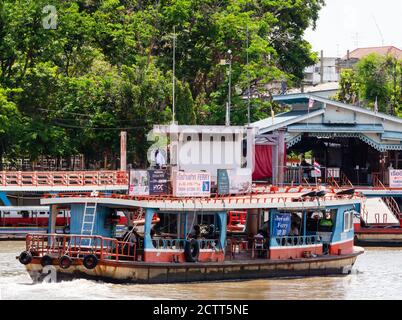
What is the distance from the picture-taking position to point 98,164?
206 feet

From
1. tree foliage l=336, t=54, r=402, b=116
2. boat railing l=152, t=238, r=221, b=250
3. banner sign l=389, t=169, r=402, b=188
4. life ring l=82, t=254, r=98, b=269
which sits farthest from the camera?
tree foliage l=336, t=54, r=402, b=116

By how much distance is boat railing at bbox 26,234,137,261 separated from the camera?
3092 cm

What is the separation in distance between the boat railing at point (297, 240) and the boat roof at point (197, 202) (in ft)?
3.17

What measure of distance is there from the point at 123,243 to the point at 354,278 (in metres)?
8.04

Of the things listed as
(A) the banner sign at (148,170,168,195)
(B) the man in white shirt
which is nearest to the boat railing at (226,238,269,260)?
(A) the banner sign at (148,170,168,195)

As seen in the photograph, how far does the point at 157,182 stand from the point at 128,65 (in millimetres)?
30446

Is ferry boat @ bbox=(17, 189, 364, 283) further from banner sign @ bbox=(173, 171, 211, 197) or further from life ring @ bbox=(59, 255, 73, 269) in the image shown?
banner sign @ bbox=(173, 171, 211, 197)

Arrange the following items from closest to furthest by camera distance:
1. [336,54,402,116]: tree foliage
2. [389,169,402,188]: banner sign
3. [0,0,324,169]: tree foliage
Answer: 1. [389,169,402,188]: banner sign
2. [0,0,324,169]: tree foliage
3. [336,54,402,116]: tree foliage

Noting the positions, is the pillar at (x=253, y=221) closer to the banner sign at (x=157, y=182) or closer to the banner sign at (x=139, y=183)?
the banner sign at (x=157, y=182)

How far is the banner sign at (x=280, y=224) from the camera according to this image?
3403 centimetres

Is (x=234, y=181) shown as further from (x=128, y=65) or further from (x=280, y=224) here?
(x=128, y=65)

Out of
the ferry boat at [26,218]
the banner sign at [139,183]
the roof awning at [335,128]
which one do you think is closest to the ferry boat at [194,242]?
the banner sign at [139,183]

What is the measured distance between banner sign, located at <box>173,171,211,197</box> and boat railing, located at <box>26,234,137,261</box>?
214 cm

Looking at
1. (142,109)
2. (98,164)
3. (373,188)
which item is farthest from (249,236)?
(98,164)
